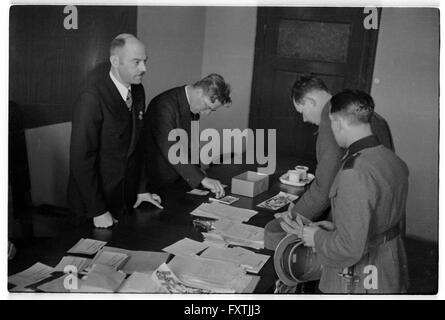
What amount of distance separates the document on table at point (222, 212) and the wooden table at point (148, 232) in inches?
1.4

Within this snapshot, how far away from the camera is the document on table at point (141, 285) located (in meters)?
1.74

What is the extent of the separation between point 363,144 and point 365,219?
296mm

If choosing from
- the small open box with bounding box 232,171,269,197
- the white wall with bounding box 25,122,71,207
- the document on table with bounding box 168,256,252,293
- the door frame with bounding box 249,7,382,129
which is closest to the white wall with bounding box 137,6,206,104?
the door frame with bounding box 249,7,382,129

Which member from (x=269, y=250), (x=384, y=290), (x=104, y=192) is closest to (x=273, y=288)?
(x=269, y=250)

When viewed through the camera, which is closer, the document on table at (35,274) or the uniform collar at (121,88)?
the document on table at (35,274)

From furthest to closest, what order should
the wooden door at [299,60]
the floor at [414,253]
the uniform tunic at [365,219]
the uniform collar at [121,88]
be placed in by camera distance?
the wooden door at [299,60] < the uniform collar at [121,88] < the floor at [414,253] < the uniform tunic at [365,219]

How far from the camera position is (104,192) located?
226 cm

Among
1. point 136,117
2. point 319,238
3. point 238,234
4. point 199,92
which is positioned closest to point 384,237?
point 319,238

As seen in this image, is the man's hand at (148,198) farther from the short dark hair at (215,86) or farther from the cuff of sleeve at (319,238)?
the cuff of sleeve at (319,238)

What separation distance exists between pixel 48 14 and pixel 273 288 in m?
1.63

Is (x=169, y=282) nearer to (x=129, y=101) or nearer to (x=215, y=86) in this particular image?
(x=129, y=101)

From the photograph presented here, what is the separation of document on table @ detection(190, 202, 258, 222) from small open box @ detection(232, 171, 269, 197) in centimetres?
18

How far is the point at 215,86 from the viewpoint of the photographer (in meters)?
2.42

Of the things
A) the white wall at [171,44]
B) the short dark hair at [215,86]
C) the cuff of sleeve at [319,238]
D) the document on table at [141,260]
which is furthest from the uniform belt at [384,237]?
the white wall at [171,44]
